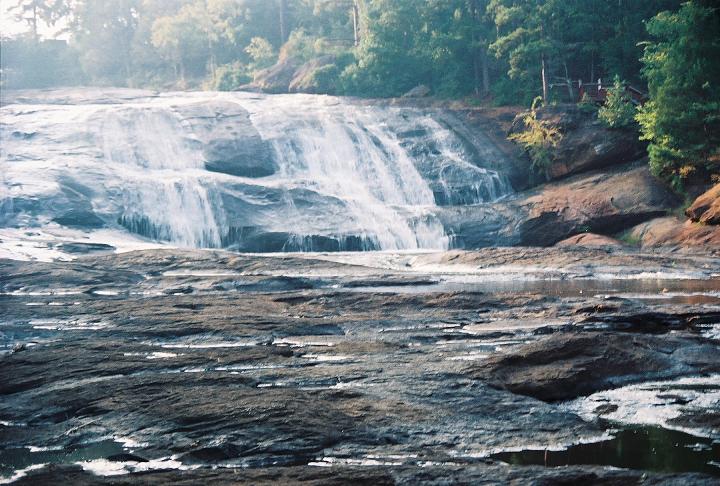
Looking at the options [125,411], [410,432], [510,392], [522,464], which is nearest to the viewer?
[522,464]

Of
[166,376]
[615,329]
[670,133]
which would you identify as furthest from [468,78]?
[166,376]

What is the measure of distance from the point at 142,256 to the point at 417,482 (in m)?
18.7

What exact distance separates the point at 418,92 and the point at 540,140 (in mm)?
11011

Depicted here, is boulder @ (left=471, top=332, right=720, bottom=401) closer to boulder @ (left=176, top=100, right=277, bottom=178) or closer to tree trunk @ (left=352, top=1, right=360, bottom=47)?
boulder @ (left=176, top=100, right=277, bottom=178)

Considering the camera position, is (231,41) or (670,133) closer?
(670,133)

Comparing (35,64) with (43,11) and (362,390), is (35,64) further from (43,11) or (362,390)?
(362,390)

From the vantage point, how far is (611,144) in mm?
32062

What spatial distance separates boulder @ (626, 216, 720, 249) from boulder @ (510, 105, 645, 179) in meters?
4.99

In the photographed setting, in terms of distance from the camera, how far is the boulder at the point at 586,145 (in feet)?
105

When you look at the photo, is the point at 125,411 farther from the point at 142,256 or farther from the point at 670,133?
the point at 670,133

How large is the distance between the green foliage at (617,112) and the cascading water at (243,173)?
175 inches

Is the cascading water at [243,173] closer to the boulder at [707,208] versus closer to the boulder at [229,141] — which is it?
the boulder at [229,141]

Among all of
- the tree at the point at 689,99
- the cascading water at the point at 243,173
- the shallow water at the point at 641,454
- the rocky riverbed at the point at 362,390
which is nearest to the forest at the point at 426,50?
the tree at the point at 689,99

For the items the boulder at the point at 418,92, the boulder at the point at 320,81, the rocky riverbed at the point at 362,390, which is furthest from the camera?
the boulder at the point at 320,81
